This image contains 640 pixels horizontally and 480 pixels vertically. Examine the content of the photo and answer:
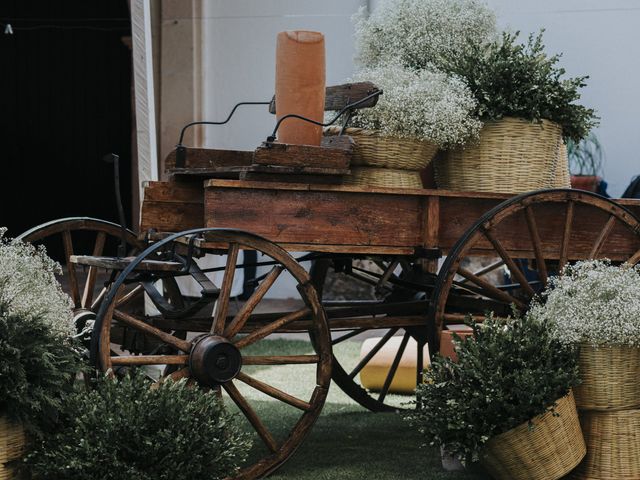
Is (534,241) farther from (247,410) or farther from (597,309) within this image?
(247,410)

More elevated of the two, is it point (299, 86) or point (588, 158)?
point (299, 86)

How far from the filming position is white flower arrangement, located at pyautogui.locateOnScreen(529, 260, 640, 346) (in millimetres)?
3463

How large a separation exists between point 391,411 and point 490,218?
4.93ft

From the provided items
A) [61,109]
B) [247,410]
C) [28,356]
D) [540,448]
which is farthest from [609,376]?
[61,109]

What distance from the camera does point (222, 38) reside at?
328 inches

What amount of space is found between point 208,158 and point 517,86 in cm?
133

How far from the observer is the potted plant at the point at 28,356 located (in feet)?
9.85

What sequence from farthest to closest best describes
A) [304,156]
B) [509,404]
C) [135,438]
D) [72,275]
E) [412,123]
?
1. [72,275]
2. [412,123]
3. [304,156]
4. [509,404]
5. [135,438]

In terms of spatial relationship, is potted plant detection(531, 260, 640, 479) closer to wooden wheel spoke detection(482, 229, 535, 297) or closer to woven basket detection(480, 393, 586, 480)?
woven basket detection(480, 393, 586, 480)

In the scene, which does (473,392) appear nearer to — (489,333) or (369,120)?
(489,333)

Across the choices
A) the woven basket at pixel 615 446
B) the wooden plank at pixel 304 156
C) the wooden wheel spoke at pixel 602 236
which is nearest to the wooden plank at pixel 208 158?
the wooden plank at pixel 304 156

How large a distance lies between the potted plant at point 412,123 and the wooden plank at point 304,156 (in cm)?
20

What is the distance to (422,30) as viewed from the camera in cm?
463

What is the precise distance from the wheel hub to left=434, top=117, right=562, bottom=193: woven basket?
4.43 ft
